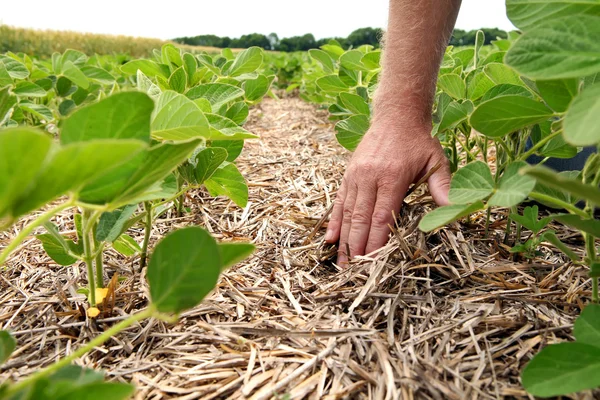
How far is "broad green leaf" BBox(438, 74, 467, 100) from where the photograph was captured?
1021mm

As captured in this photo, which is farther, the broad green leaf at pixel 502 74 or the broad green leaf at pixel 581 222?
the broad green leaf at pixel 502 74

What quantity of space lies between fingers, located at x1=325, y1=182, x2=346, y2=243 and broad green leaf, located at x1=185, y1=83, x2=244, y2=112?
327 mm

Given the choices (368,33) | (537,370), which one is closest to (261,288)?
(537,370)

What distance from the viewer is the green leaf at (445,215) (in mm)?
599

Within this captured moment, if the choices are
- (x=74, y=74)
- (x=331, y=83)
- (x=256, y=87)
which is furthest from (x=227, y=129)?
(x=74, y=74)

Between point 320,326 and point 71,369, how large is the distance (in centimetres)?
39

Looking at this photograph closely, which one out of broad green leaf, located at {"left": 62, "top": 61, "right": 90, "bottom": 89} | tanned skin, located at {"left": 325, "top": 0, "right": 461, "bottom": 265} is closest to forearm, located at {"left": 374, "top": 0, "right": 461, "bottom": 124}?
tanned skin, located at {"left": 325, "top": 0, "right": 461, "bottom": 265}

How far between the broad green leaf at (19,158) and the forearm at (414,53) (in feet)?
2.69

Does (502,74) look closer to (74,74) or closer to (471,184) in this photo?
(471,184)

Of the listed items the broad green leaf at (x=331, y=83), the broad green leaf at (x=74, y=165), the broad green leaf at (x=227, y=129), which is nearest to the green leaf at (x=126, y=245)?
the broad green leaf at (x=227, y=129)

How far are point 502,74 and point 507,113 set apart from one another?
315 mm

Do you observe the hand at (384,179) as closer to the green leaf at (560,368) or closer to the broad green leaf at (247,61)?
the green leaf at (560,368)

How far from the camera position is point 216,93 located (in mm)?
1029

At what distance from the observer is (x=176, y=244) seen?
0.46 metres
